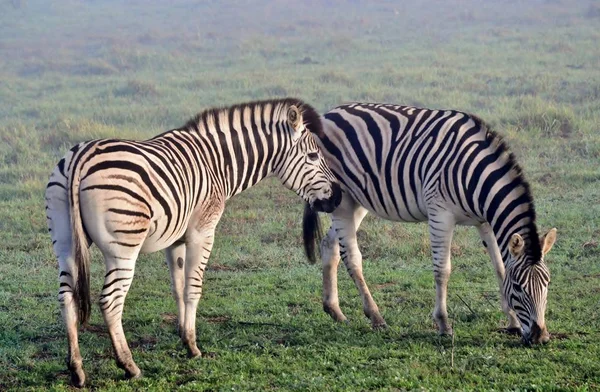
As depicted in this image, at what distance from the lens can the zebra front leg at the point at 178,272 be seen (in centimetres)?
634

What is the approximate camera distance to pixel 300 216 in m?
10.6

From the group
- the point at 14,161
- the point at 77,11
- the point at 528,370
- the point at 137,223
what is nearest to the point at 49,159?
the point at 14,161

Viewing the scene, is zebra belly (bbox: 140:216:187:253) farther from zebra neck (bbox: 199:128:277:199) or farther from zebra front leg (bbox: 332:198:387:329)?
zebra front leg (bbox: 332:198:387:329)

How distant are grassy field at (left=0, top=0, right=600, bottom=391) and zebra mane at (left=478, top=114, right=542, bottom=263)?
0.69 m

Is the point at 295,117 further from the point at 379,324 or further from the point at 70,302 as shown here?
the point at 70,302

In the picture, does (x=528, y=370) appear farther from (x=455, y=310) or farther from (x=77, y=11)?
(x=77, y=11)

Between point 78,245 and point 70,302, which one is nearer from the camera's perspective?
point 78,245

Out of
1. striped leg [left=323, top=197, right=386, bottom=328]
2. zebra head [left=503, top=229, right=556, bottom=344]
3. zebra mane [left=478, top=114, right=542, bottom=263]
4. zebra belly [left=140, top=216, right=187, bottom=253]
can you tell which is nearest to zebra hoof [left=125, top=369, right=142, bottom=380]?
zebra belly [left=140, top=216, right=187, bottom=253]

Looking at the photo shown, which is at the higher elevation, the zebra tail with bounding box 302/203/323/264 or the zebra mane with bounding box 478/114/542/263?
the zebra mane with bounding box 478/114/542/263

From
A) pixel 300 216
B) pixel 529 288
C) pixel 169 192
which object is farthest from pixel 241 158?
pixel 300 216

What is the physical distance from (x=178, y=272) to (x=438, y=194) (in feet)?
6.82

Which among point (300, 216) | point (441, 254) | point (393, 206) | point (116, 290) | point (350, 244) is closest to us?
point (116, 290)

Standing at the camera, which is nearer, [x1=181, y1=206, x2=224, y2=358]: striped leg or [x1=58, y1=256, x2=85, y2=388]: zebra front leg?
[x1=58, y1=256, x2=85, y2=388]: zebra front leg

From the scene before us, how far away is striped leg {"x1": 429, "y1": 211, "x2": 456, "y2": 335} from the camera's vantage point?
6402 mm
